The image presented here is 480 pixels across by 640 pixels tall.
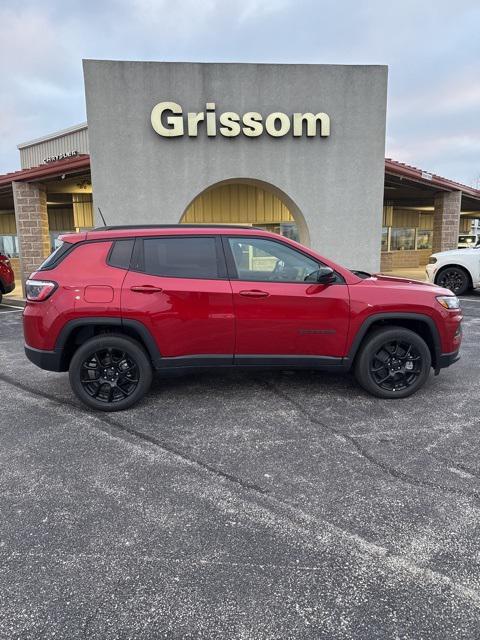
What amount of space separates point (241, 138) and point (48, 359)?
810 centimetres

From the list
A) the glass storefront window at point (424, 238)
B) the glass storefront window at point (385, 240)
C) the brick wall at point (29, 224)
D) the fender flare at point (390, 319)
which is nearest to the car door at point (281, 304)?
the fender flare at point (390, 319)

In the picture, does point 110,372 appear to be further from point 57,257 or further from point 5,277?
point 5,277

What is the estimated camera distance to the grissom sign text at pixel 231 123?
1034 cm

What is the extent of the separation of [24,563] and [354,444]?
8.16ft

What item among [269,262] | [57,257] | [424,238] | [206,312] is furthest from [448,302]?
[424,238]

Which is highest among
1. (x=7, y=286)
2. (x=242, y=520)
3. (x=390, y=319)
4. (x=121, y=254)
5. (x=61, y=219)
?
(x=61, y=219)

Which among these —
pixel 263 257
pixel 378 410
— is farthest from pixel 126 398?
pixel 378 410

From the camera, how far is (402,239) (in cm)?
2158

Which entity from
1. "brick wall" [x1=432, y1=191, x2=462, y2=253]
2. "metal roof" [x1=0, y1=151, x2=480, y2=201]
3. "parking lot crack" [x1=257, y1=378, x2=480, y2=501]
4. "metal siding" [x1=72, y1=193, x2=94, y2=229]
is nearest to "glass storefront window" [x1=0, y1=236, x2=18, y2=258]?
"metal siding" [x1=72, y1=193, x2=94, y2=229]

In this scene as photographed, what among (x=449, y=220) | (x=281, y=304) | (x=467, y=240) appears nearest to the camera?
(x=281, y=304)

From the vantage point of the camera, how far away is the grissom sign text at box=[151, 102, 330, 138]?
1034 centimetres

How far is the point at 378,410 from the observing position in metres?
4.44

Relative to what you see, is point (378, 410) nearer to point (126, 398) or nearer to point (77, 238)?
point (126, 398)

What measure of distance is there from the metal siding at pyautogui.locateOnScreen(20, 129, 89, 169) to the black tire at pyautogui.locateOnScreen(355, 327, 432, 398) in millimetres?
16888
